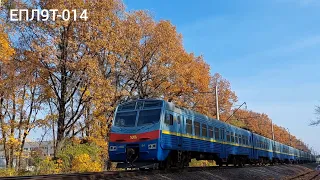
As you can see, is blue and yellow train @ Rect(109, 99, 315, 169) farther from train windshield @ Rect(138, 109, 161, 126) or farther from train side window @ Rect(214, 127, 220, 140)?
train side window @ Rect(214, 127, 220, 140)

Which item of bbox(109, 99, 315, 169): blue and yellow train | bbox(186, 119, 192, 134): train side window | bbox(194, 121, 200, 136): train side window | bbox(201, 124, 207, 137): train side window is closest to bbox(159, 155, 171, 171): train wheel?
bbox(109, 99, 315, 169): blue and yellow train

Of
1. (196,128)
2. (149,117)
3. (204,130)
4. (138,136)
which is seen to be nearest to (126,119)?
(149,117)

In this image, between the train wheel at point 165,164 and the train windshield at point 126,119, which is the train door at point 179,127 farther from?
the train windshield at point 126,119

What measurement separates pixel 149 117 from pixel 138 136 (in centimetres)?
107

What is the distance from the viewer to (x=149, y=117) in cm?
1582

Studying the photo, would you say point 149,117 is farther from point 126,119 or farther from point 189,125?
point 189,125

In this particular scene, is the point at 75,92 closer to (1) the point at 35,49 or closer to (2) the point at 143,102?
(1) the point at 35,49

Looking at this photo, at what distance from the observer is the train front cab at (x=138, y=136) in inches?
591

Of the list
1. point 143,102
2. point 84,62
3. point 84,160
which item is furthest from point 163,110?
point 84,62

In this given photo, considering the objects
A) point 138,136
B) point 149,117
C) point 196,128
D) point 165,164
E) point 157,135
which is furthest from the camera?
point 196,128

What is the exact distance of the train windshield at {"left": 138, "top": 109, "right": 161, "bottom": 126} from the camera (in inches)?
614

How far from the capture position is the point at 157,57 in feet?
105

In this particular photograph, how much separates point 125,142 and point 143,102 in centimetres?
226

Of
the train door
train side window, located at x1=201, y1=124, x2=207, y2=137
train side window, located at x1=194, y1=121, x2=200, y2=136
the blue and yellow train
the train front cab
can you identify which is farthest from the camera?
train side window, located at x1=201, y1=124, x2=207, y2=137
